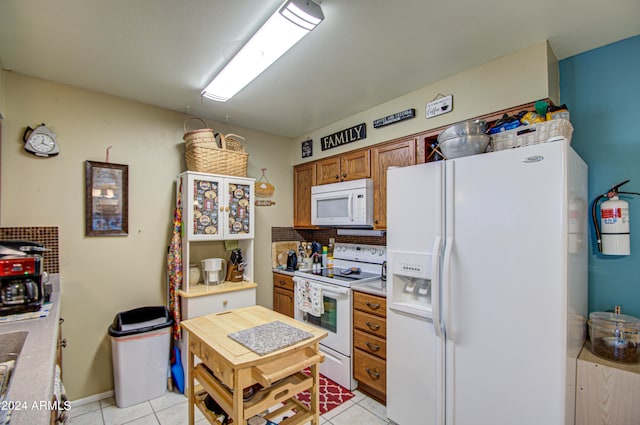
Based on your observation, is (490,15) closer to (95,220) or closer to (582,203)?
(582,203)

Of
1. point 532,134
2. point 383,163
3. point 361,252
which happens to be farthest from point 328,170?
point 532,134

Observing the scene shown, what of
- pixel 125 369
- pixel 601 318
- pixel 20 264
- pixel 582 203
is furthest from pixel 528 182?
→ pixel 125 369

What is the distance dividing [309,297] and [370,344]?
749mm

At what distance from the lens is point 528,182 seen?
1489 mm

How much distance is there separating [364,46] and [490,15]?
0.69m

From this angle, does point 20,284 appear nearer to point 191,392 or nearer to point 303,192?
point 191,392

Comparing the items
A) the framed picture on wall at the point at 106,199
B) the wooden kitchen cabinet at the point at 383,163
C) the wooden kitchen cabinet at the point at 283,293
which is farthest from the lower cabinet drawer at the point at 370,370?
the framed picture on wall at the point at 106,199

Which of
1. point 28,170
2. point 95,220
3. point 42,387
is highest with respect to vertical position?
point 28,170

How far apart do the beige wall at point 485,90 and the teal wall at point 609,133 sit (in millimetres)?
161

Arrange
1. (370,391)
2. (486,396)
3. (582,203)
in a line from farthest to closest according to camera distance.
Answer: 1. (370,391)
2. (582,203)
3. (486,396)

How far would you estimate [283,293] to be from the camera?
3.37 metres

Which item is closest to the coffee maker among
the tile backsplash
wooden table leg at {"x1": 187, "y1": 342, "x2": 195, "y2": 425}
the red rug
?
the tile backsplash

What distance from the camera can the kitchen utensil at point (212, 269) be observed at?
9.29 feet

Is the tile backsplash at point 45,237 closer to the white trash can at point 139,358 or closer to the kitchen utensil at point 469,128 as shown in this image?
the white trash can at point 139,358
